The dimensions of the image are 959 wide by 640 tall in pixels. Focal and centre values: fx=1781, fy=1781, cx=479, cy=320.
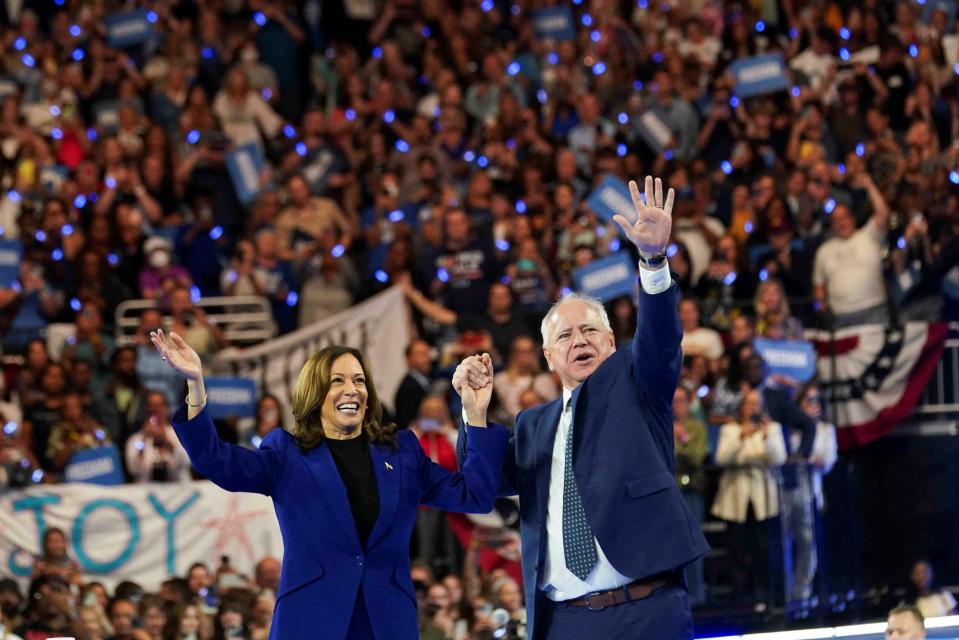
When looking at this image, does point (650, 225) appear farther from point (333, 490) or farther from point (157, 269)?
point (157, 269)

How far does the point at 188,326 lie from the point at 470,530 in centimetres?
269

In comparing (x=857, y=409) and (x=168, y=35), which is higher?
(x=168, y=35)

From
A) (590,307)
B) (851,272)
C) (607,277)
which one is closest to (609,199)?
(607,277)

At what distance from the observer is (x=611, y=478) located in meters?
5.15

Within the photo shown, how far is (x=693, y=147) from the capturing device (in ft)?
44.1

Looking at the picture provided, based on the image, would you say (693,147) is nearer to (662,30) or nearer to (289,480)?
(662,30)

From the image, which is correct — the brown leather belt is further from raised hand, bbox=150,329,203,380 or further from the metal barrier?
the metal barrier

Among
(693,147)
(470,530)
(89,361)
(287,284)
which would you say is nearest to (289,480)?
(470,530)

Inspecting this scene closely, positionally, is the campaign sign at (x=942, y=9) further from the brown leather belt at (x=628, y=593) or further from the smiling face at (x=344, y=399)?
the brown leather belt at (x=628, y=593)

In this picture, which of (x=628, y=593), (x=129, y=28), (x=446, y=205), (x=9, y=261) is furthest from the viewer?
(x=129, y=28)

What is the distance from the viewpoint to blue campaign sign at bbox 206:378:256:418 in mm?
10625

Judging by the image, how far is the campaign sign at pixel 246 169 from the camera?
13.1 meters

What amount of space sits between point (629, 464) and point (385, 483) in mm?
754

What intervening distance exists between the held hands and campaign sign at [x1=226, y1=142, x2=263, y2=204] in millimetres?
7768
